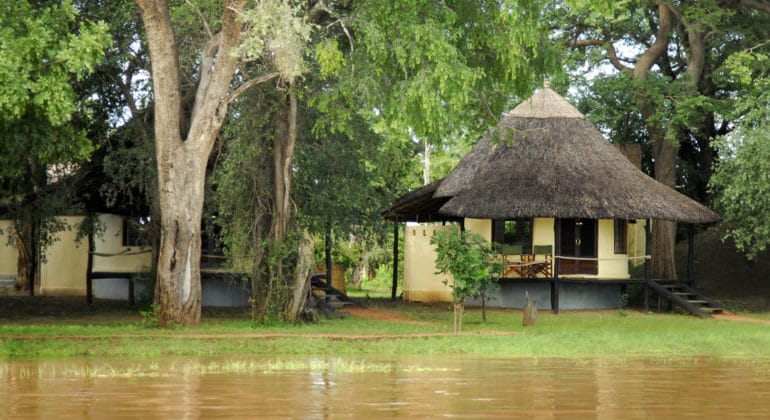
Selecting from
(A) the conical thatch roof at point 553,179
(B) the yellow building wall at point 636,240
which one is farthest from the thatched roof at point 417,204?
(B) the yellow building wall at point 636,240

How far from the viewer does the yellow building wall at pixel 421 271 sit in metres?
32.2

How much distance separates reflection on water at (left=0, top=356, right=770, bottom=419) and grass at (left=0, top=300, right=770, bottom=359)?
1.19 meters

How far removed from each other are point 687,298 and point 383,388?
17.3 metres

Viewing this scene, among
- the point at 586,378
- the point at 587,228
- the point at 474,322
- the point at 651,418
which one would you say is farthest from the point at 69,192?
the point at 651,418

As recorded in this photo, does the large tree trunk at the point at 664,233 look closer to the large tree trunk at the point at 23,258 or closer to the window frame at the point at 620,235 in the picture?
the window frame at the point at 620,235

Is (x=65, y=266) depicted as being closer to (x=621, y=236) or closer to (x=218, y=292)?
(x=218, y=292)

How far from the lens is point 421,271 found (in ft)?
107

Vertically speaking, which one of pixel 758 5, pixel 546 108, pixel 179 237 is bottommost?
pixel 179 237

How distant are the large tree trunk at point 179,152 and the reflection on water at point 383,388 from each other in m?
5.11

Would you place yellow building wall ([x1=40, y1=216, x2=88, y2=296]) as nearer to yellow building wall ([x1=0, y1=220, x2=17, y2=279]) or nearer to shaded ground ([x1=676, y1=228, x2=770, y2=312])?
yellow building wall ([x1=0, y1=220, x2=17, y2=279])

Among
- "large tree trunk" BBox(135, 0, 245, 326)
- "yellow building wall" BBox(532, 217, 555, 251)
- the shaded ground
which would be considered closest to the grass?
"large tree trunk" BBox(135, 0, 245, 326)

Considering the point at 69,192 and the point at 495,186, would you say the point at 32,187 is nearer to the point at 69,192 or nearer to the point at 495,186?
the point at 69,192

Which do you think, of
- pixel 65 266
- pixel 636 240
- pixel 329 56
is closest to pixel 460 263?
pixel 329 56

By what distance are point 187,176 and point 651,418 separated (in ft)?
41.0
